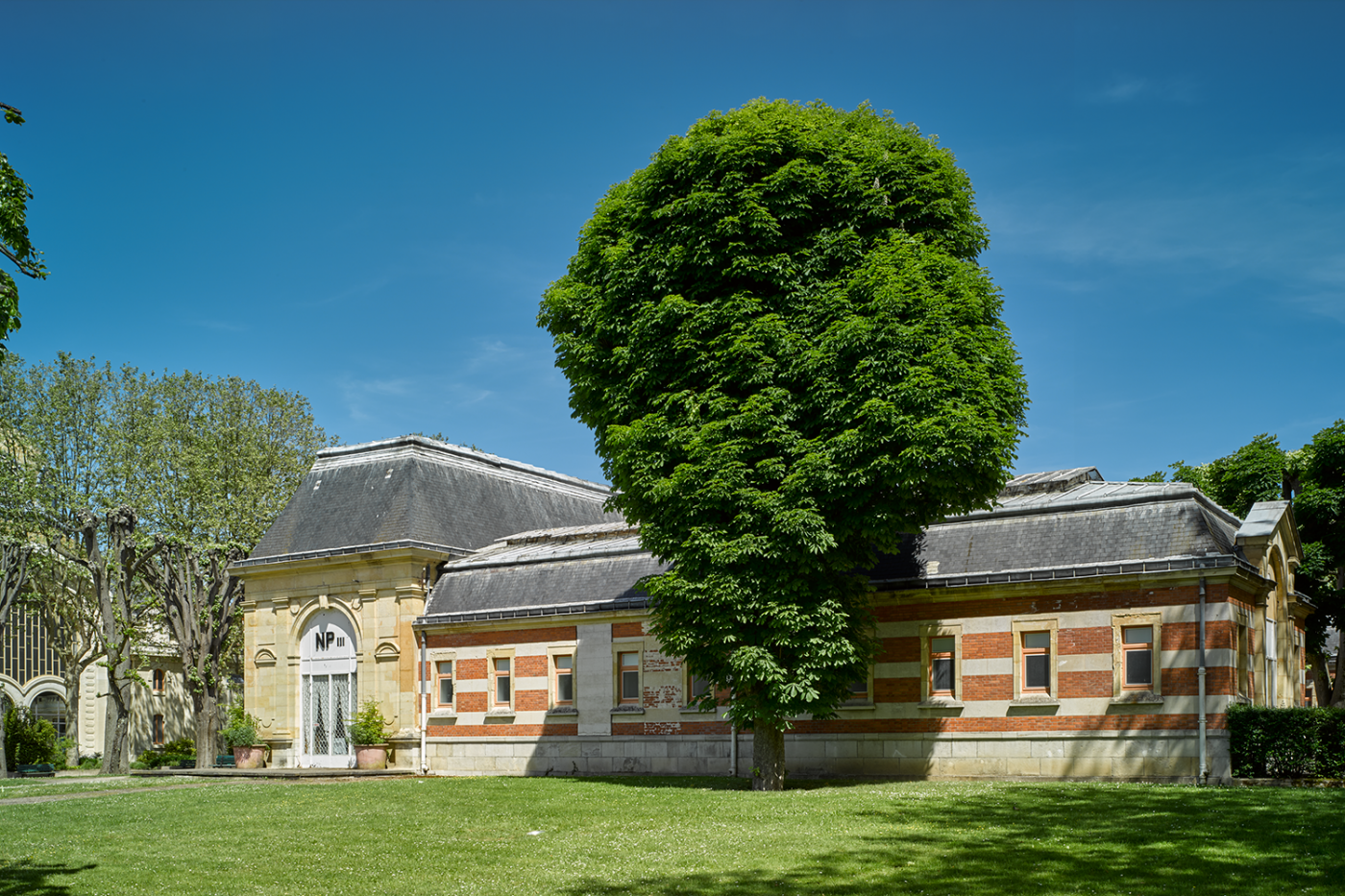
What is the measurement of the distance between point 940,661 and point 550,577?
39.6 ft

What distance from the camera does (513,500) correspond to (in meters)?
42.6

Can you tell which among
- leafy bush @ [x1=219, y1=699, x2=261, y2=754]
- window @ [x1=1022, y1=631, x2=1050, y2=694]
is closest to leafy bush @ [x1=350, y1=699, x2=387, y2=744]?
leafy bush @ [x1=219, y1=699, x2=261, y2=754]

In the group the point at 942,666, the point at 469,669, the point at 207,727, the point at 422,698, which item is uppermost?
the point at 942,666

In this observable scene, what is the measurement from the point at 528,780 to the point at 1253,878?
62.5 feet

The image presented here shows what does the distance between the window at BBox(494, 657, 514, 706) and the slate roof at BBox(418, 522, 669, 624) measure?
1430 mm

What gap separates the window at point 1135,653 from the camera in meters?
23.7

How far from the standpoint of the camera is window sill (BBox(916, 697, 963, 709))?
25.8 m

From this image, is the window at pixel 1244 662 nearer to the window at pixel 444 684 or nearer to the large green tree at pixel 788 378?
the large green tree at pixel 788 378

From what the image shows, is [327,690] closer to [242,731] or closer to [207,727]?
[242,731]

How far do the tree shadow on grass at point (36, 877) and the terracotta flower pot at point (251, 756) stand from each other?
2247cm

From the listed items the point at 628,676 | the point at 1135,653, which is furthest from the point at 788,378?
the point at 628,676

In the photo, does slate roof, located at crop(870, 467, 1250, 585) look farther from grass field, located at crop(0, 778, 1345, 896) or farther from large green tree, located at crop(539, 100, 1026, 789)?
grass field, located at crop(0, 778, 1345, 896)

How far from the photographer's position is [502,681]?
33.8 meters

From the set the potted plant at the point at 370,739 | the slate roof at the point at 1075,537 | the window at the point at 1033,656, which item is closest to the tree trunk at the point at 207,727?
A: the potted plant at the point at 370,739
